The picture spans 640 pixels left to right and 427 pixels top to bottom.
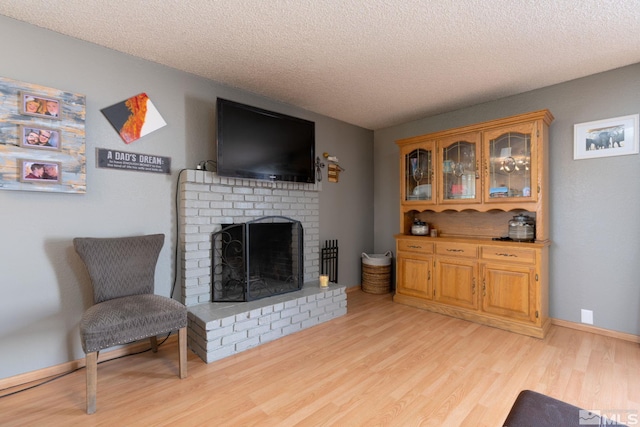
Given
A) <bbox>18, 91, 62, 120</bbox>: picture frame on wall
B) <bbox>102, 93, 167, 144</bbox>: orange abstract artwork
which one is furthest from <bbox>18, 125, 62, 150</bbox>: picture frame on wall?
<bbox>102, 93, 167, 144</bbox>: orange abstract artwork

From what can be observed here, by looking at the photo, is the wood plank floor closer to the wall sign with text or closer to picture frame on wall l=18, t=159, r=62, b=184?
picture frame on wall l=18, t=159, r=62, b=184

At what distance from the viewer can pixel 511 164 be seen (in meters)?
2.94

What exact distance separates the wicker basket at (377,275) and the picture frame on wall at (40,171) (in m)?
3.36

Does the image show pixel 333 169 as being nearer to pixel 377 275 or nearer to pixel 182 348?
pixel 377 275

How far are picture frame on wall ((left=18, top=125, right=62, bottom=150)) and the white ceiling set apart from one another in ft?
2.35

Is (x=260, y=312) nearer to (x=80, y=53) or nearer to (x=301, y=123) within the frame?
(x=301, y=123)

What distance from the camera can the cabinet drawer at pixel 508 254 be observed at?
8.87 ft

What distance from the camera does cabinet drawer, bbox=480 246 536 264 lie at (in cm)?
270

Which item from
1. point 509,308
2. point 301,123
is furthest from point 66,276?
point 509,308

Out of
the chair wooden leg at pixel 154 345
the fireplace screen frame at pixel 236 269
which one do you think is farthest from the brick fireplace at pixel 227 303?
the chair wooden leg at pixel 154 345

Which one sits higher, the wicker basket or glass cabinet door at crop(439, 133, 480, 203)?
glass cabinet door at crop(439, 133, 480, 203)

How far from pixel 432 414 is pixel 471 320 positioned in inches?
65.6

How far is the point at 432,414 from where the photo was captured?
5.41 ft

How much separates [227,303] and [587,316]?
3326mm
